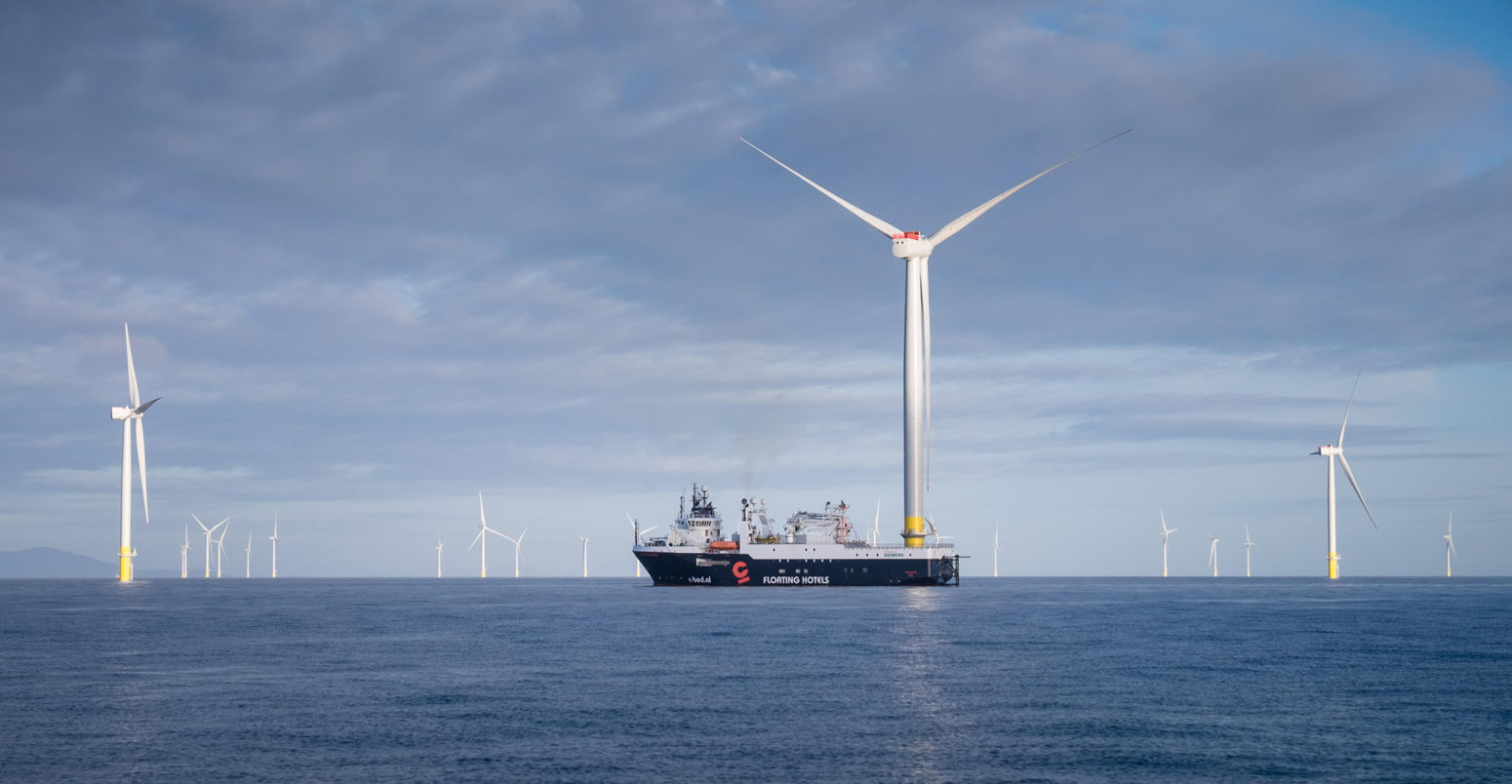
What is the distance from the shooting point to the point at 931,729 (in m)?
47.1

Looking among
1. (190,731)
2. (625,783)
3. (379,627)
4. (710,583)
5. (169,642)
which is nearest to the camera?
(625,783)

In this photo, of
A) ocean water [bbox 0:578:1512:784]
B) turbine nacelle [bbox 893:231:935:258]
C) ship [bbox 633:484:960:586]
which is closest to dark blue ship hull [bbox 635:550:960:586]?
ship [bbox 633:484:960:586]

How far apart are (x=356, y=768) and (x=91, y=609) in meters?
134

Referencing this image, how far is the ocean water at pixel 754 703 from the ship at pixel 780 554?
72.2 meters

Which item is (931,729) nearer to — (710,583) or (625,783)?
(625,783)

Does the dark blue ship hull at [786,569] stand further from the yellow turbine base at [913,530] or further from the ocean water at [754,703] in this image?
the ocean water at [754,703]

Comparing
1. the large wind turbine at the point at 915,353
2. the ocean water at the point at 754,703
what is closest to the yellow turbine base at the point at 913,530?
the large wind turbine at the point at 915,353

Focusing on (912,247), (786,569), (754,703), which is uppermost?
(912,247)

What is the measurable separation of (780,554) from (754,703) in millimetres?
126500

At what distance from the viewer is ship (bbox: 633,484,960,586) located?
180 meters

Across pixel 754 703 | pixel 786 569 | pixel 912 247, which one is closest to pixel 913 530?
pixel 786 569

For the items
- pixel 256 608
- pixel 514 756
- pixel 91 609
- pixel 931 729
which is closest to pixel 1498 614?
pixel 931 729

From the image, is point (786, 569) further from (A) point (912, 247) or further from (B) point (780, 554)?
(A) point (912, 247)

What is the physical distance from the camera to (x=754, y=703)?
5403 cm
